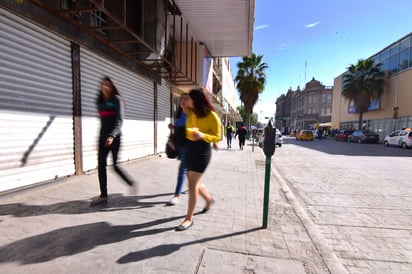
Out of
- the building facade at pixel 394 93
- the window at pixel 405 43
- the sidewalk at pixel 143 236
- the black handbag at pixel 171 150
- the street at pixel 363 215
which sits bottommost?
the street at pixel 363 215

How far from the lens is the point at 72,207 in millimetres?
3467

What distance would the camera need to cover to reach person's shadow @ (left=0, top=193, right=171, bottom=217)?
3233mm

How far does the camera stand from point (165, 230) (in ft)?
9.36

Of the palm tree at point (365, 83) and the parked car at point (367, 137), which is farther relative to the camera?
the palm tree at point (365, 83)

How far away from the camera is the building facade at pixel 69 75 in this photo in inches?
147

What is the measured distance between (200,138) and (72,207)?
2.47m

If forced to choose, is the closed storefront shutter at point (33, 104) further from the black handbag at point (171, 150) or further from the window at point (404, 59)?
the window at point (404, 59)

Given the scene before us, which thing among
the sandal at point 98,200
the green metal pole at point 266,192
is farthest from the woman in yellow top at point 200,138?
the sandal at point 98,200

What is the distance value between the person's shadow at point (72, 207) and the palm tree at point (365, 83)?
3306cm

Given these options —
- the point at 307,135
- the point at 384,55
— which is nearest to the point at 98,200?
the point at 307,135

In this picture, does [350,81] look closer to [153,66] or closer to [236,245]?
[153,66]

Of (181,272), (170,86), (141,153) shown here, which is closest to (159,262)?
(181,272)

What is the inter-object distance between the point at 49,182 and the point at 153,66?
529 cm

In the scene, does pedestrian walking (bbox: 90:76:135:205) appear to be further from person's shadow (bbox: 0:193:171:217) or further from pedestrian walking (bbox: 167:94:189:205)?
pedestrian walking (bbox: 167:94:189:205)
